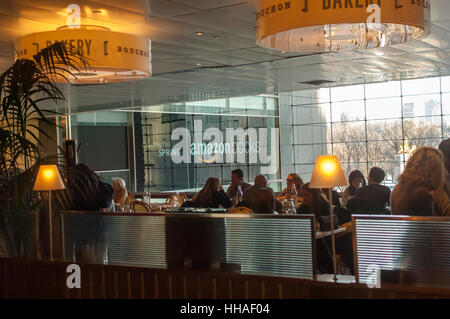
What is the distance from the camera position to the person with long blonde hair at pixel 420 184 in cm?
499

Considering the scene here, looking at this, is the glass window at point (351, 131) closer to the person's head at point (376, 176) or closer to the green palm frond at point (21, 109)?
the person's head at point (376, 176)

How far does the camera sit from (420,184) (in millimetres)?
5051

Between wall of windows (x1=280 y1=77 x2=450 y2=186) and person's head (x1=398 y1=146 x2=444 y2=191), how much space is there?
16759mm

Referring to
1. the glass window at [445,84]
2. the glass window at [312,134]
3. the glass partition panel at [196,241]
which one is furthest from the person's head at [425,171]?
the glass window at [312,134]

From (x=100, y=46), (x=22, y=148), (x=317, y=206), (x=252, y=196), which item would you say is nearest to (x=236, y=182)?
(x=252, y=196)

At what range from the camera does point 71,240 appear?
252 inches

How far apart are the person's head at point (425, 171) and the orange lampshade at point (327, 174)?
1.89ft

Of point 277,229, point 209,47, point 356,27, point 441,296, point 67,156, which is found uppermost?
point 209,47

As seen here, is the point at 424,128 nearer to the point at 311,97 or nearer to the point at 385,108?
the point at 385,108

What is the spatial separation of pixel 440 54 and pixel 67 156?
7470 mm

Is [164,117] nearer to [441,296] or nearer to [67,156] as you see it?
[67,156]

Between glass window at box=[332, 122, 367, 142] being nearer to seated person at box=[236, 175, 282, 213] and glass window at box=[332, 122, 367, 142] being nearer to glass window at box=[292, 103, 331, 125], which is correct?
glass window at box=[292, 103, 331, 125]

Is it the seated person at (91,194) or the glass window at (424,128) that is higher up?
the glass window at (424,128)

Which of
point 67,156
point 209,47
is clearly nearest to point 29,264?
point 67,156
